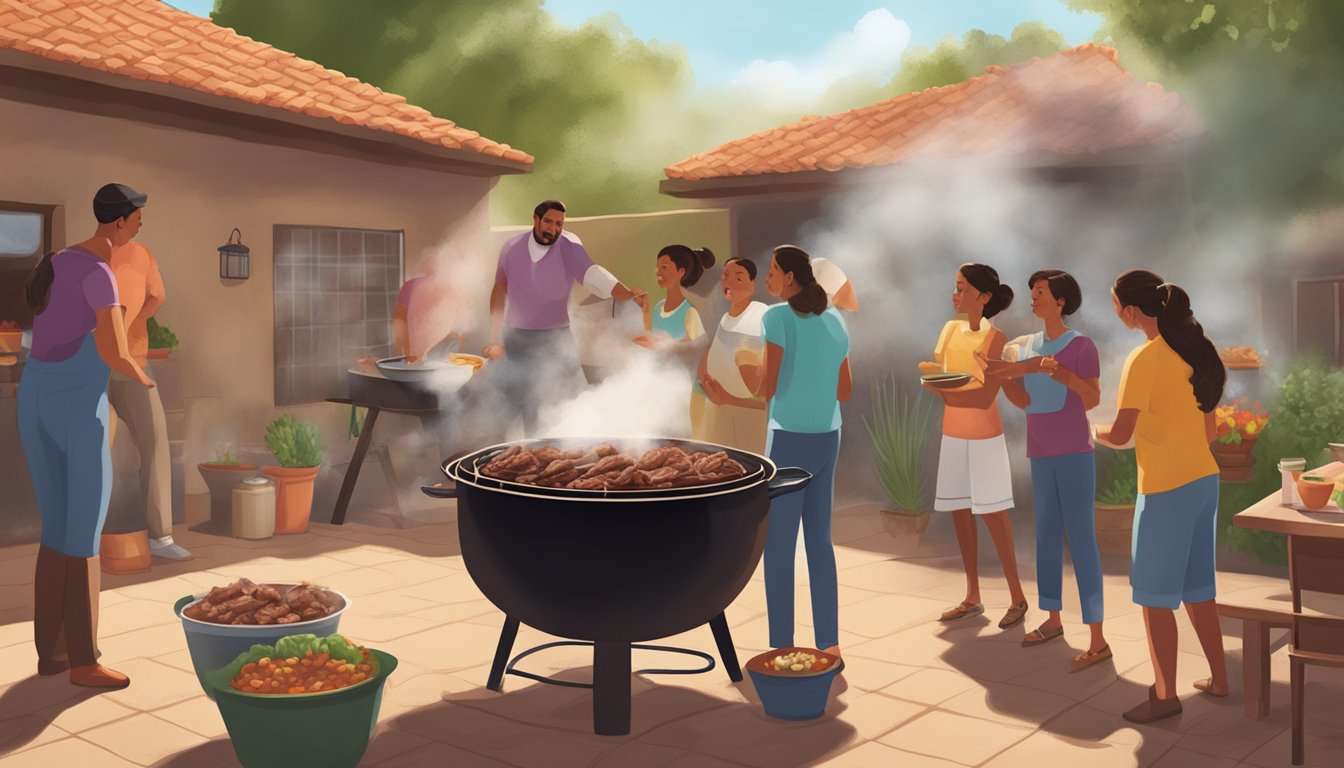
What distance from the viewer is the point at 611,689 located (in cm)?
453

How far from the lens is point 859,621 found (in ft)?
20.2

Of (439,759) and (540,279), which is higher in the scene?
(540,279)

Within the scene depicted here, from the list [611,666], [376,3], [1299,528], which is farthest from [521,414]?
[376,3]

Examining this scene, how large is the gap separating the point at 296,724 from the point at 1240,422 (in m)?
Result: 5.95

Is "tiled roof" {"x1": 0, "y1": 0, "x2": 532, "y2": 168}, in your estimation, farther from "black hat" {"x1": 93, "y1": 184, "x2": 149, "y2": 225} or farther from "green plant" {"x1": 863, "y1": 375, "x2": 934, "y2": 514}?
"green plant" {"x1": 863, "y1": 375, "x2": 934, "y2": 514}

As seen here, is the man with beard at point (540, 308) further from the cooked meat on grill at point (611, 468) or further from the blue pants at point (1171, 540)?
the blue pants at point (1171, 540)

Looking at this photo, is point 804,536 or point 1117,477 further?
point 1117,477

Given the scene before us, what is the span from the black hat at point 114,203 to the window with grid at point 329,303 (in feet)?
15.1

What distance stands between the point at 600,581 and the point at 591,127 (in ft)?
105

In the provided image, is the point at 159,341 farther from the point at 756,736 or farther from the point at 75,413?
the point at 756,736

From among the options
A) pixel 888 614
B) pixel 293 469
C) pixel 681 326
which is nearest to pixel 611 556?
pixel 888 614

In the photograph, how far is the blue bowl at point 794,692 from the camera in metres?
4.62

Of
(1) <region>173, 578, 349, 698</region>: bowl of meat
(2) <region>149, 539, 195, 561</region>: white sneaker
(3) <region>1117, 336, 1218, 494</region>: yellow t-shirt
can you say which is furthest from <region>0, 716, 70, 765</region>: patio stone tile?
(3) <region>1117, 336, 1218, 494</region>: yellow t-shirt

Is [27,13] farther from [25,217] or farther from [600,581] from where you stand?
[600,581]
